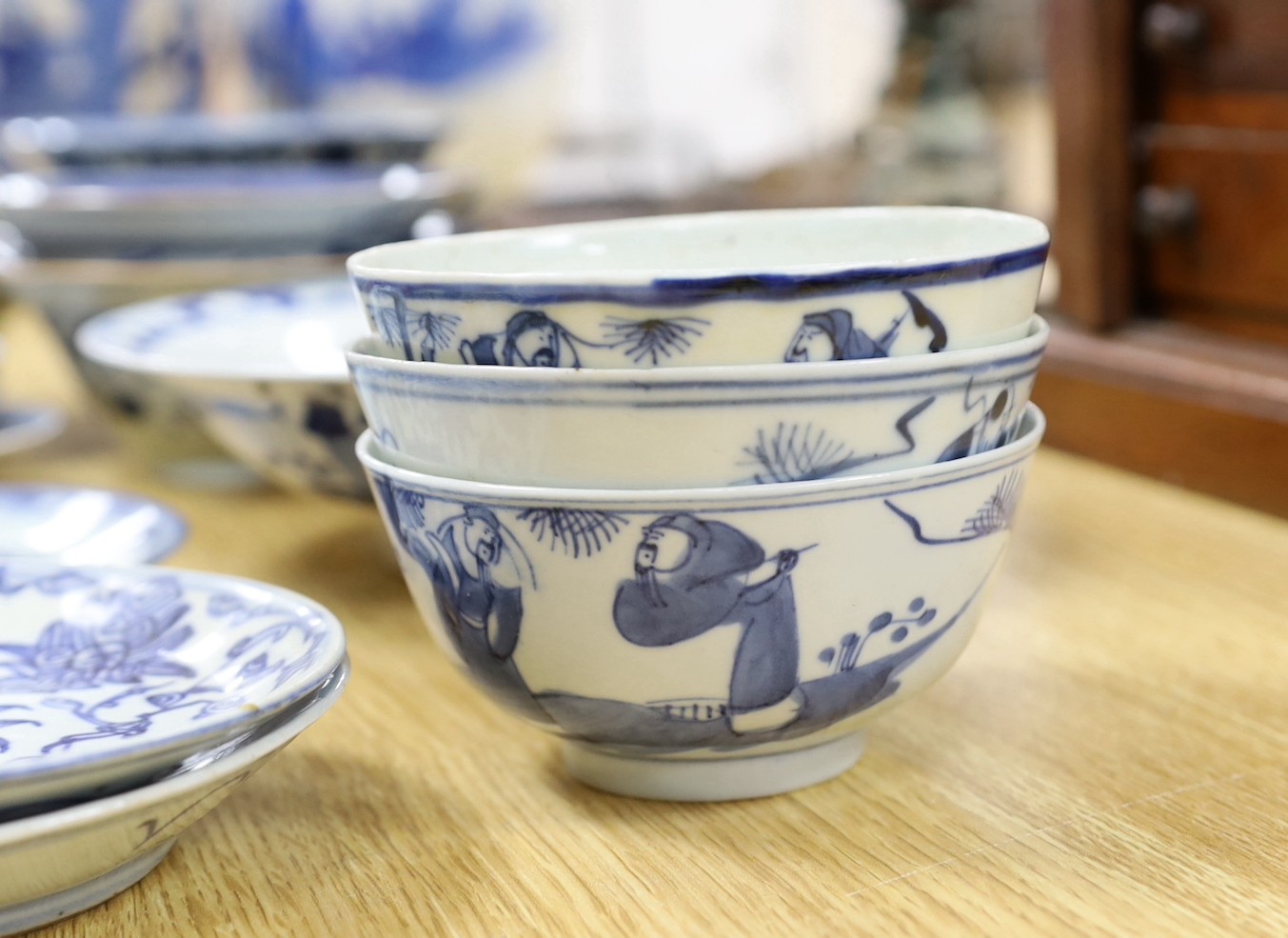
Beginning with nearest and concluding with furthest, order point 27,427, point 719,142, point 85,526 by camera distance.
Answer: point 85,526
point 27,427
point 719,142

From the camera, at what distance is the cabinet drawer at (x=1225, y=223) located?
74 centimetres

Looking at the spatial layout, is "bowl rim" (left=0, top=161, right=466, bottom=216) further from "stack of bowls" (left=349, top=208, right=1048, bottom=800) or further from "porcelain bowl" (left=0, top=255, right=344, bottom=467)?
"stack of bowls" (left=349, top=208, right=1048, bottom=800)

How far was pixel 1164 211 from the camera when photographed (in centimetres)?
80

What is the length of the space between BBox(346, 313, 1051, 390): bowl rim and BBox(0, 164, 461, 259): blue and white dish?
486mm

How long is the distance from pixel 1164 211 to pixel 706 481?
0.52 m

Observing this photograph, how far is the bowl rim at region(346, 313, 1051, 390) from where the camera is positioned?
37cm

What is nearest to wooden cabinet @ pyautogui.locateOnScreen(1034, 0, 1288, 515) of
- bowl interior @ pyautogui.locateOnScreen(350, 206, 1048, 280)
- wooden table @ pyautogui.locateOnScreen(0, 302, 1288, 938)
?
wooden table @ pyautogui.locateOnScreen(0, 302, 1288, 938)

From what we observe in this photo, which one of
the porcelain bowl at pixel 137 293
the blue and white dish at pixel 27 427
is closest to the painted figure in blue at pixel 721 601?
the porcelain bowl at pixel 137 293

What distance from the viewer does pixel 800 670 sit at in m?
0.41

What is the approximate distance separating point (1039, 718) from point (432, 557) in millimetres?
221

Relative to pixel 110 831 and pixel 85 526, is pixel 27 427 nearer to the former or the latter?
pixel 85 526

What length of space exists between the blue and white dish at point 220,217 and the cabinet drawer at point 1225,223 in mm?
426

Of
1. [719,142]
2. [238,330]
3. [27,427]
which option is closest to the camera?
[238,330]

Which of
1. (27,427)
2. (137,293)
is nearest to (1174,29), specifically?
(137,293)
